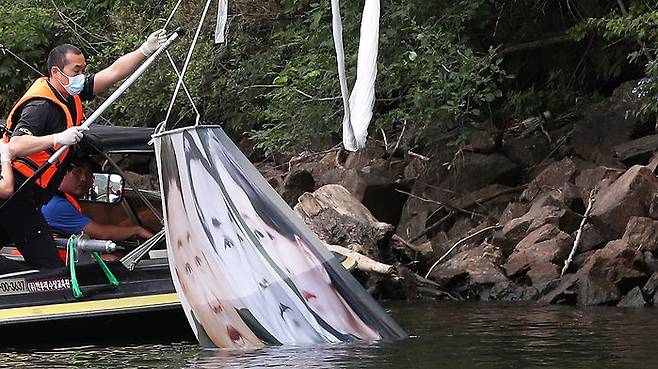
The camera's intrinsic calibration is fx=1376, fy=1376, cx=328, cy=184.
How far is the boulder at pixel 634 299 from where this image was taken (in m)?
11.3

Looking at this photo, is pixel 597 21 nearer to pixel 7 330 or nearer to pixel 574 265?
pixel 574 265

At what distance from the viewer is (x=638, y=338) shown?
9055mm

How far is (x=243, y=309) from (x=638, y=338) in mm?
2620

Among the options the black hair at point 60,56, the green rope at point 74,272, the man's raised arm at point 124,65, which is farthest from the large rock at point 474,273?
the black hair at point 60,56

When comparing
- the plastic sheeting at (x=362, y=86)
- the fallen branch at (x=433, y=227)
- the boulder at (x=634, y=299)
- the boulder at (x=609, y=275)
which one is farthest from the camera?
the fallen branch at (x=433, y=227)

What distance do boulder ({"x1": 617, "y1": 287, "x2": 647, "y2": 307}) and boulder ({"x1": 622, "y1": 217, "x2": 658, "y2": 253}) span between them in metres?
0.63

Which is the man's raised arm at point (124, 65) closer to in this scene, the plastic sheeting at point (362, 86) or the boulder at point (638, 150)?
the plastic sheeting at point (362, 86)

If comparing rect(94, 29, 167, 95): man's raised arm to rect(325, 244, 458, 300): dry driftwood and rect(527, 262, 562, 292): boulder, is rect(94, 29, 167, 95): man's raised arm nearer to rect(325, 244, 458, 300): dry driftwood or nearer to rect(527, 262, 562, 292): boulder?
rect(325, 244, 458, 300): dry driftwood

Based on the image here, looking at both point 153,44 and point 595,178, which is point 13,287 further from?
point 595,178

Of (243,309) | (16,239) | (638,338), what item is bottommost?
(638,338)

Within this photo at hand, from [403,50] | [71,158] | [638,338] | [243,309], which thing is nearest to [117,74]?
[71,158]

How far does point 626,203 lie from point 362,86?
15.2 ft

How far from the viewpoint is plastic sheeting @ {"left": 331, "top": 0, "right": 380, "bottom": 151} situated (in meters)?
8.76

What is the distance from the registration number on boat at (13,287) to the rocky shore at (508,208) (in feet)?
13.5
